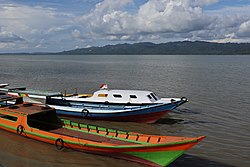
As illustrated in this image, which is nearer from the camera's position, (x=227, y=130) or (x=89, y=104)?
(x=227, y=130)

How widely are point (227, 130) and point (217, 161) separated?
6748 mm

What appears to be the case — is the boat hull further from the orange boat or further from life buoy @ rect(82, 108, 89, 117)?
the orange boat

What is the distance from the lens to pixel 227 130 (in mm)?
21719

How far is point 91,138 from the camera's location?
54.4ft

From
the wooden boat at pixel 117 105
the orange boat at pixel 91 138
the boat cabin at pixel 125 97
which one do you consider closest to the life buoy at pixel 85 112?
the wooden boat at pixel 117 105

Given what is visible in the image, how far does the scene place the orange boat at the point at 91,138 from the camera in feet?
43.5

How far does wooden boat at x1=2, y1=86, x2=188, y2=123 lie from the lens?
2277cm

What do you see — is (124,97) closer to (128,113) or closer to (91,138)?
(128,113)

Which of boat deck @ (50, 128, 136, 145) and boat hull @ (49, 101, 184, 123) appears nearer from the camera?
boat deck @ (50, 128, 136, 145)

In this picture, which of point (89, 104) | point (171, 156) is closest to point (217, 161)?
point (171, 156)

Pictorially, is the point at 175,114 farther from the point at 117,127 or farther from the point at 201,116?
the point at 117,127

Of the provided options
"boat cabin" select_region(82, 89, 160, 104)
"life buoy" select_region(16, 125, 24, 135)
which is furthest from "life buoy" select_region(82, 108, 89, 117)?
"life buoy" select_region(16, 125, 24, 135)

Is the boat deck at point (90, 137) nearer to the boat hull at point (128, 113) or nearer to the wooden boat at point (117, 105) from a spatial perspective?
the boat hull at point (128, 113)

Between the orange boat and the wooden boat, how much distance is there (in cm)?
519
